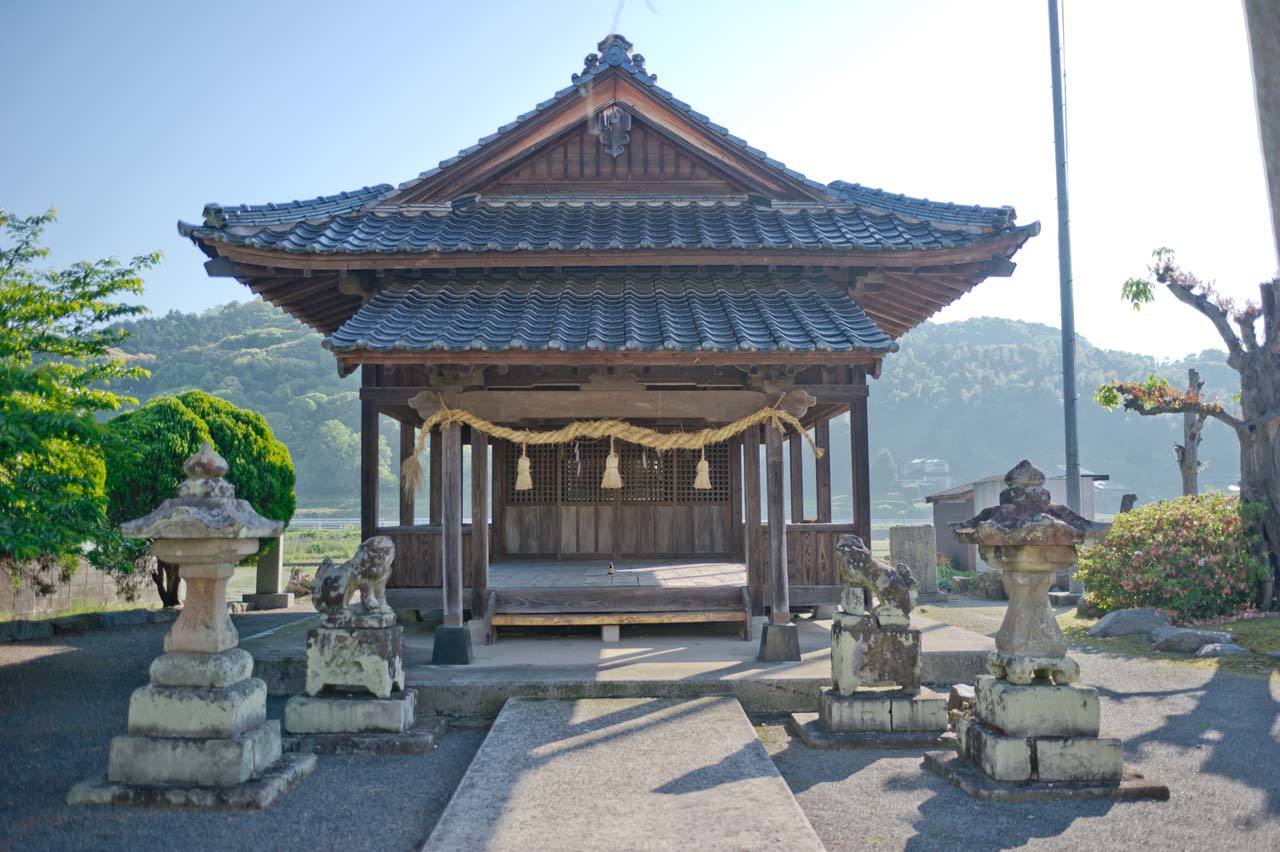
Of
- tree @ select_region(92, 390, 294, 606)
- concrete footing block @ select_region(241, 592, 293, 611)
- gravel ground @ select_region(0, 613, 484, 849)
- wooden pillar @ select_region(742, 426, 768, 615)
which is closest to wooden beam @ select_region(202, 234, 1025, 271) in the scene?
wooden pillar @ select_region(742, 426, 768, 615)

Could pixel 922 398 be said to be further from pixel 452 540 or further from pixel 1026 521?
pixel 1026 521

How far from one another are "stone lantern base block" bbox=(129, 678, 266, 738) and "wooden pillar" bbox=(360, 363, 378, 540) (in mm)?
4099

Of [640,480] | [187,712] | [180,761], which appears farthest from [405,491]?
[180,761]

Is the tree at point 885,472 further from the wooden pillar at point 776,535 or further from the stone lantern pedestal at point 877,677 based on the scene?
the stone lantern pedestal at point 877,677

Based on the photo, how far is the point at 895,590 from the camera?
21.3 feet

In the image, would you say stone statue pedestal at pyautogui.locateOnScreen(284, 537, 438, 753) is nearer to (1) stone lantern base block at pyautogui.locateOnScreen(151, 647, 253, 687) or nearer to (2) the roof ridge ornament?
(1) stone lantern base block at pyautogui.locateOnScreen(151, 647, 253, 687)

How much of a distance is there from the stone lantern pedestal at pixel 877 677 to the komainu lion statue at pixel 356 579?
11.4ft

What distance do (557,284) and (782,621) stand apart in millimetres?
4615

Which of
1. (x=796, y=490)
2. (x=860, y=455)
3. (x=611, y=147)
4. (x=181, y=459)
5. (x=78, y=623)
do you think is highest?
→ (x=611, y=147)

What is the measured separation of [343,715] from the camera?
20.5 feet

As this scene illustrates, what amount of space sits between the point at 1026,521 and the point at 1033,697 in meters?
1.10

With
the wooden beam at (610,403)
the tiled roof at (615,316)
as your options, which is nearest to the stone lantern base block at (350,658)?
the tiled roof at (615,316)

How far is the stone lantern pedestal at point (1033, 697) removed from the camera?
17.0 feet

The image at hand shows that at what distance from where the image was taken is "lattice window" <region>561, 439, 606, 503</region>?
41.2 ft
